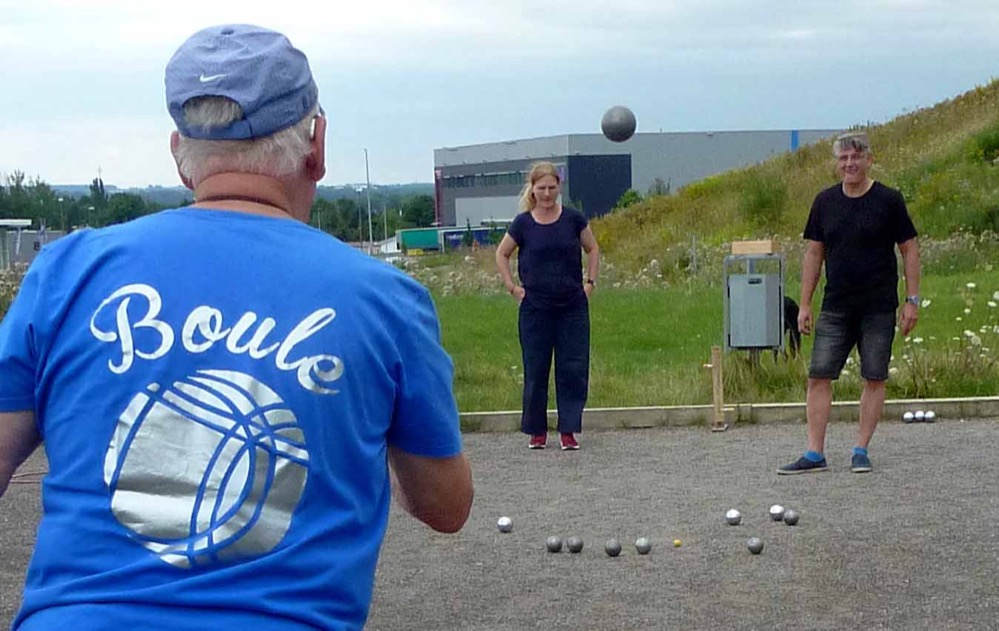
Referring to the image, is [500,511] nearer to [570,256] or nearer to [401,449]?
[570,256]

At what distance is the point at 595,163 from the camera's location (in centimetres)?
8606

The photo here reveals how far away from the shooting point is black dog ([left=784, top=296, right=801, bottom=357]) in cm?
1277

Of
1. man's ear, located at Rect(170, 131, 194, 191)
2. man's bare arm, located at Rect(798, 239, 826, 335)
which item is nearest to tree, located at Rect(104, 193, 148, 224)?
man's bare arm, located at Rect(798, 239, 826, 335)

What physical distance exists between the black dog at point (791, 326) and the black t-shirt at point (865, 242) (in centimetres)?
418

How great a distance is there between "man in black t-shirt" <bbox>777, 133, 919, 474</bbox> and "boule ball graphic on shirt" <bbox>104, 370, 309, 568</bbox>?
6.81 meters

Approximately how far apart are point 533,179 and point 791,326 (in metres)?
3.84

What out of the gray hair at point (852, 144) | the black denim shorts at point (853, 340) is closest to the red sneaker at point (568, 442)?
the black denim shorts at point (853, 340)

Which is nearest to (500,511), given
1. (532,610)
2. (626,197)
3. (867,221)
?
(532,610)

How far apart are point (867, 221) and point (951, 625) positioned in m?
3.24

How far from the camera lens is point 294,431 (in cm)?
199

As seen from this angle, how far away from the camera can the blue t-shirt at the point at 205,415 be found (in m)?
1.94

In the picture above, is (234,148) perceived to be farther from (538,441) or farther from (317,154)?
(538,441)

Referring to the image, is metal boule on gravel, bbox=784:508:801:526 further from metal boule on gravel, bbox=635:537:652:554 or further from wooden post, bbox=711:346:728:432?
wooden post, bbox=711:346:728:432

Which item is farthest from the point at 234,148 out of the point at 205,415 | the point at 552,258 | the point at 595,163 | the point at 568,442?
the point at 595,163
